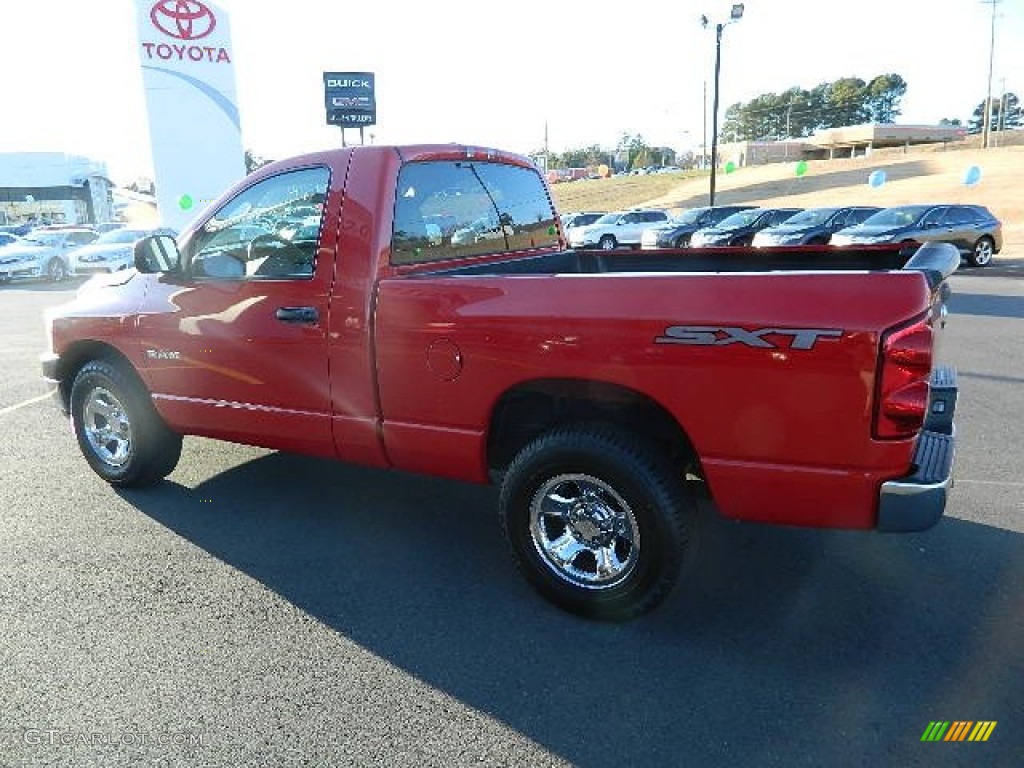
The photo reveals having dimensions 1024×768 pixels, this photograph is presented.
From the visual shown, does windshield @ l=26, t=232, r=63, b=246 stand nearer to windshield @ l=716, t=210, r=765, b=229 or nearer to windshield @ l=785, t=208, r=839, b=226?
windshield @ l=716, t=210, r=765, b=229

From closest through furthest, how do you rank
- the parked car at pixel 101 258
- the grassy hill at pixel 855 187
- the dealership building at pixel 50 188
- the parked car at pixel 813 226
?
the parked car at pixel 813 226 → the parked car at pixel 101 258 → the grassy hill at pixel 855 187 → the dealership building at pixel 50 188

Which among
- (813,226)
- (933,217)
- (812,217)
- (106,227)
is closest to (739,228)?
(812,217)

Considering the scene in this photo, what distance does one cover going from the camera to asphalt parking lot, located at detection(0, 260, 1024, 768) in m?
2.42

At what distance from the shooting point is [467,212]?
3980mm

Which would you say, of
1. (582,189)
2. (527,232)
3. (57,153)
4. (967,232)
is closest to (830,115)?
(582,189)

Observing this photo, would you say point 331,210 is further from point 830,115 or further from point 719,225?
point 830,115

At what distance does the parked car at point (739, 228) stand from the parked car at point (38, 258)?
60.8ft

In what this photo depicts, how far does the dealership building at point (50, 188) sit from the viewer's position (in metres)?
66.8

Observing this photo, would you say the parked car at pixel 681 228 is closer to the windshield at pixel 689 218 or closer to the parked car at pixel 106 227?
the windshield at pixel 689 218

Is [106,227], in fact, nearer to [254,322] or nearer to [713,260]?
[254,322]

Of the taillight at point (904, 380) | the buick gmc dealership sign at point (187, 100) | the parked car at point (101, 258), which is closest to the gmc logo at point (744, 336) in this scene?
the taillight at point (904, 380)

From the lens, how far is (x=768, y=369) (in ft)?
8.25

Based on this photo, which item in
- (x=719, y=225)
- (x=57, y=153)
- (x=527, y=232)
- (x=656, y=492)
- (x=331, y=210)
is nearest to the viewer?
(x=656, y=492)

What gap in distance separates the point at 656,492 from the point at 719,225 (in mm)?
21690
